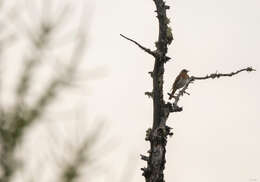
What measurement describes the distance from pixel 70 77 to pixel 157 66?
1120 cm

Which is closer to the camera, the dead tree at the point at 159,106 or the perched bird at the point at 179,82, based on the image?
the dead tree at the point at 159,106

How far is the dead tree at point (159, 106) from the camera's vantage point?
15820mm

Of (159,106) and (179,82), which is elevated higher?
(179,82)

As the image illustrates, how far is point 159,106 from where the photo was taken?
16.4 m

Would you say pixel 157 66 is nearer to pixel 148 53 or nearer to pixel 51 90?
pixel 148 53

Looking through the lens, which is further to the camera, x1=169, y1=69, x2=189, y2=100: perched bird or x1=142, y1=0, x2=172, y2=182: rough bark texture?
x1=169, y1=69, x2=189, y2=100: perched bird

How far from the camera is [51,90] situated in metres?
5.54

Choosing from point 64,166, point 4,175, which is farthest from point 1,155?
point 64,166

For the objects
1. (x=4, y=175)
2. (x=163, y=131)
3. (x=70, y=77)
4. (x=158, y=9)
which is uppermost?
(x=158, y=9)

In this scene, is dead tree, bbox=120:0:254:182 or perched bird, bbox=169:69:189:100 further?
perched bird, bbox=169:69:189:100

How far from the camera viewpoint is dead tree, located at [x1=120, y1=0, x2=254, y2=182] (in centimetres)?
1582

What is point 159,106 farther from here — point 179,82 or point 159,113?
point 179,82

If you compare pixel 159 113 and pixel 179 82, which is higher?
pixel 179 82

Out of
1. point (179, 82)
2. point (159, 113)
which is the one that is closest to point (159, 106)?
point (159, 113)
